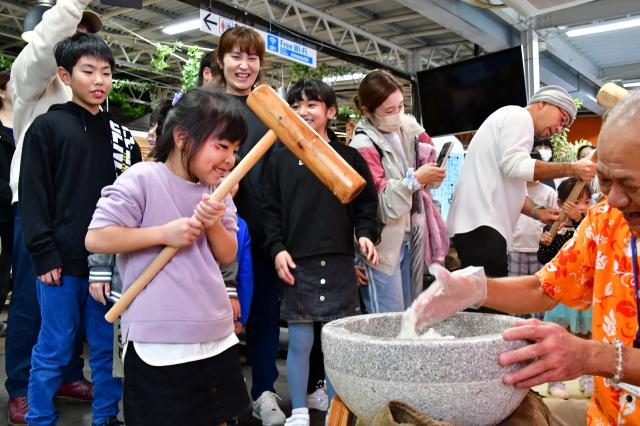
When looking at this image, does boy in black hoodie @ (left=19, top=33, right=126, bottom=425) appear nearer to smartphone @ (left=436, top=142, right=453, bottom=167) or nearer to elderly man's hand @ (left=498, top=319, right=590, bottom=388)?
smartphone @ (left=436, top=142, right=453, bottom=167)

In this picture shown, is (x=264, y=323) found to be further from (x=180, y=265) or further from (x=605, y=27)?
(x=605, y=27)

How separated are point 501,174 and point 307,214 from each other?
3.18 ft

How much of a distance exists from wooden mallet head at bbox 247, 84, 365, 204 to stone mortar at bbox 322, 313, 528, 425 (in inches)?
20.4

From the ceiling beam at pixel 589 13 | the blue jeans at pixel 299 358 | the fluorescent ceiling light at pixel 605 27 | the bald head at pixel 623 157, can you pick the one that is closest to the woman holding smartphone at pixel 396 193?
the blue jeans at pixel 299 358

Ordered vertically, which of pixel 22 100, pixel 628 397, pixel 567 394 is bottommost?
pixel 567 394

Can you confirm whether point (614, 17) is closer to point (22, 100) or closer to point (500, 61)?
point (500, 61)

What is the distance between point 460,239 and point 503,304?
156cm

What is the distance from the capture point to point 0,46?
1151cm

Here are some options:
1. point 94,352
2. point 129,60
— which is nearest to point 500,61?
point 94,352

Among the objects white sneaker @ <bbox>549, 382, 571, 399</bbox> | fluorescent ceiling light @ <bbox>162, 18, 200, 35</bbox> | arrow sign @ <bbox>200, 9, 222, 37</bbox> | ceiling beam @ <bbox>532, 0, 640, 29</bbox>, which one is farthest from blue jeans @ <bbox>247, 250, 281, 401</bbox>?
fluorescent ceiling light @ <bbox>162, 18, 200, 35</bbox>

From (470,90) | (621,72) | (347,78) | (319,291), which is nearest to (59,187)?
(319,291)

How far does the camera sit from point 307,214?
236 cm

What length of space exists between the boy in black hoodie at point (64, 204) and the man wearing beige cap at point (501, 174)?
1554mm

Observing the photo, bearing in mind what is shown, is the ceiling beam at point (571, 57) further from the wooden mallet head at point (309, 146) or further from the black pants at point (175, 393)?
the black pants at point (175, 393)
